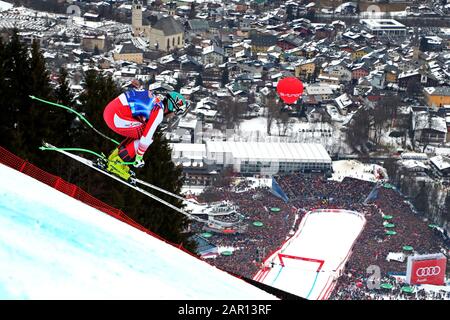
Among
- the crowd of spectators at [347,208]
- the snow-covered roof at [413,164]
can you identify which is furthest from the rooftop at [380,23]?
the crowd of spectators at [347,208]

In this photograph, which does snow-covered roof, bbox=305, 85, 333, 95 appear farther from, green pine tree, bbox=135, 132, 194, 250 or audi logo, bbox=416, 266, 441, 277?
green pine tree, bbox=135, 132, 194, 250

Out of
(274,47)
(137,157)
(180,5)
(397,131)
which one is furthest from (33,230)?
(180,5)

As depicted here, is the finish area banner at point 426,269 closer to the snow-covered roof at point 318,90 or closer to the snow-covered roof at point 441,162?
the snow-covered roof at point 441,162

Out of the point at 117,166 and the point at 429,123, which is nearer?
the point at 117,166

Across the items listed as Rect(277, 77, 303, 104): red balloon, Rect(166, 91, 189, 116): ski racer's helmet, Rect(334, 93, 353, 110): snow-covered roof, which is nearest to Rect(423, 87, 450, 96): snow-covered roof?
Rect(334, 93, 353, 110): snow-covered roof

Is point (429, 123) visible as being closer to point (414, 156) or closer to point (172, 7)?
point (414, 156)

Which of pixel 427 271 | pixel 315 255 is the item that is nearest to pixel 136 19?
pixel 315 255

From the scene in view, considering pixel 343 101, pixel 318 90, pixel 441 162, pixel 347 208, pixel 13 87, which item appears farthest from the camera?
pixel 318 90
